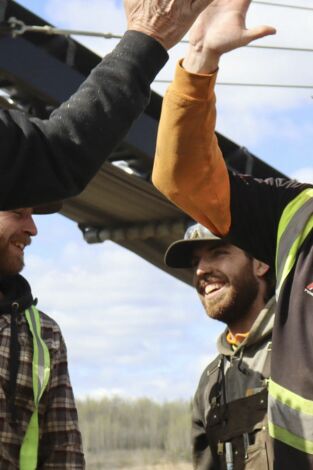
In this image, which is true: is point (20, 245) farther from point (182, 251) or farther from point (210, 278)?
point (210, 278)

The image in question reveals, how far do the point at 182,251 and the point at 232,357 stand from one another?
0.51 metres

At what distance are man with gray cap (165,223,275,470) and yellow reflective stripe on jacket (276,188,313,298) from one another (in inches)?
51.8

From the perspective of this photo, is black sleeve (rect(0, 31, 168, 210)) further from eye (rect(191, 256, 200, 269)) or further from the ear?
the ear

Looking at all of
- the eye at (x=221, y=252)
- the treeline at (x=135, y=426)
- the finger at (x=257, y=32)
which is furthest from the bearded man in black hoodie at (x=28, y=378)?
the treeline at (x=135, y=426)

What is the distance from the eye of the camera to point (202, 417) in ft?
18.1

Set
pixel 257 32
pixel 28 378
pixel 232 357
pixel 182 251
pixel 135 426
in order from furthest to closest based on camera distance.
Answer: pixel 135 426, pixel 182 251, pixel 232 357, pixel 28 378, pixel 257 32

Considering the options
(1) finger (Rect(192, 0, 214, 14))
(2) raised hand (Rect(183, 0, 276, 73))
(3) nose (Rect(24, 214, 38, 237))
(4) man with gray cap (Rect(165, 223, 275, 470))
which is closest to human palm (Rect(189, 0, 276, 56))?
(2) raised hand (Rect(183, 0, 276, 73))

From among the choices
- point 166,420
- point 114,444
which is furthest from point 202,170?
point 166,420

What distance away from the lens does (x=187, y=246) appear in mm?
5598

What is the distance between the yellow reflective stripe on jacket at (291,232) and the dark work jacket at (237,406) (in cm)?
151

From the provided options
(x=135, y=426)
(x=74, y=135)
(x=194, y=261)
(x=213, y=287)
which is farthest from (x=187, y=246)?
(x=135, y=426)

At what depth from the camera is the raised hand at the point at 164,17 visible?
314 cm

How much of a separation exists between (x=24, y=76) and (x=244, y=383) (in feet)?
8.52

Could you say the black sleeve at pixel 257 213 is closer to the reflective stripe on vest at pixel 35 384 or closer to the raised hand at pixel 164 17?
the raised hand at pixel 164 17
